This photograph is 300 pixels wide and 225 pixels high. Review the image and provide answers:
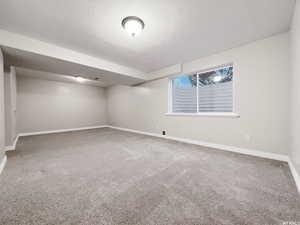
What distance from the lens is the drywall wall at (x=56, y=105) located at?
4.81 metres

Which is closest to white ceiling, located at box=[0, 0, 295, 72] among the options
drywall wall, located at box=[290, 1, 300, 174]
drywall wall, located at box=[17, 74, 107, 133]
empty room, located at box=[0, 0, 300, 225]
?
empty room, located at box=[0, 0, 300, 225]

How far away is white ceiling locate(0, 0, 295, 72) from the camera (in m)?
1.58

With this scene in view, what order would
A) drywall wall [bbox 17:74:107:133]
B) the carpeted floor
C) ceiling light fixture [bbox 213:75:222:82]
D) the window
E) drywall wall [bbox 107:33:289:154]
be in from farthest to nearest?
drywall wall [bbox 17:74:107:133] → ceiling light fixture [bbox 213:75:222:82] → the window → drywall wall [bbox 107:33:289:154] → the carpeted floor

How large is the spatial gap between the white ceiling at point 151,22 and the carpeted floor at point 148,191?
2401 millimetres

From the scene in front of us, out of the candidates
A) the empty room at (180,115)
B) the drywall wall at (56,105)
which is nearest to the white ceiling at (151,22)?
the empty room at (180,115)

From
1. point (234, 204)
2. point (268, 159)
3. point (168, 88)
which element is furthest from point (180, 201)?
point (168, 88)

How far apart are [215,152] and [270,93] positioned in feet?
5.30

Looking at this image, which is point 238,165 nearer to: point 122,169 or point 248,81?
point 248,81

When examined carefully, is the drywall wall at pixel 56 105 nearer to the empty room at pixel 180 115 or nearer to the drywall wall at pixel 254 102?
the empty room at pixel 180 115

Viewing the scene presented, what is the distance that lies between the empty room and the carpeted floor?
13 millimetres

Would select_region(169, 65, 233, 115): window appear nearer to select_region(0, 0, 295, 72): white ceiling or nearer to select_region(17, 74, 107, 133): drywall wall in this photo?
select_region(0, 0, 295, 72): white ceiling

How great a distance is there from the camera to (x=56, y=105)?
219 inches

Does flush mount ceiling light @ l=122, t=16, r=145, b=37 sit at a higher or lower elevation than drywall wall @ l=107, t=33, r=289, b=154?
higher

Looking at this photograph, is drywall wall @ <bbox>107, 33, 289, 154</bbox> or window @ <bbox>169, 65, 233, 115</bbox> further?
window @ <bbox>169, 65, 233, 115</bbox>
